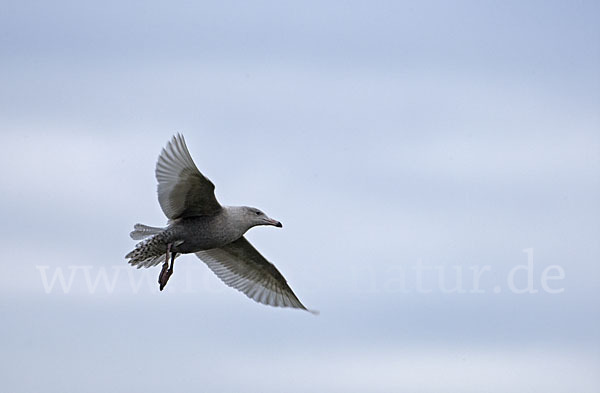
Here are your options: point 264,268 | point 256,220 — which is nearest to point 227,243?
point 256,220

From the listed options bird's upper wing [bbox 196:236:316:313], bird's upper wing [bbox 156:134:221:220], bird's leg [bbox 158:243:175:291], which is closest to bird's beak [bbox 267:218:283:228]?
bird's upper wing [bbox 156:134:221:220]

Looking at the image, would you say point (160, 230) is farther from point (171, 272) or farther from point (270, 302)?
point (270, 302)

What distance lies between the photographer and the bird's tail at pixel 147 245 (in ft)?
78.8

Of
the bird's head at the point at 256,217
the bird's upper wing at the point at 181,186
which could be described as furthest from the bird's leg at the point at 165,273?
the bird's head at the point at 256,217

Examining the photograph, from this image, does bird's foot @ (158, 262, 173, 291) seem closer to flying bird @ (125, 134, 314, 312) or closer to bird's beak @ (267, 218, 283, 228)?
flying bird @ (125, 134, 314, 312)

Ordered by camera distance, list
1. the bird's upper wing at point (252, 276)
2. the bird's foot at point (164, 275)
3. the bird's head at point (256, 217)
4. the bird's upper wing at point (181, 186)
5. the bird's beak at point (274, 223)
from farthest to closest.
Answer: the bird's upper wing at point (252, 276) → the bird's beak at point (274, 223) → the bird's head at point (256, 217) → the bird's foot at point (164, 275) → the bird's upper wing at point (181, 186)

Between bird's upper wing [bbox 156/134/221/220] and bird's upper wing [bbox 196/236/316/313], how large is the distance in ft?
9.98

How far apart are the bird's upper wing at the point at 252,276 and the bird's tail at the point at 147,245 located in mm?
2529

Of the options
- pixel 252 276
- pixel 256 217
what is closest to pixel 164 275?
pixel 256 217

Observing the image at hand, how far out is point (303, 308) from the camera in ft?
89.8

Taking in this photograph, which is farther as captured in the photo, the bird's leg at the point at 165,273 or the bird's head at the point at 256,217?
the bird's head at the point at 256,217

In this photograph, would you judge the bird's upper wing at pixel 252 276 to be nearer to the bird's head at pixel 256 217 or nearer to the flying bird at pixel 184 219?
the flying bird at pixel 184 219

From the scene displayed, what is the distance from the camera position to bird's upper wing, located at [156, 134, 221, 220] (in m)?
23.1

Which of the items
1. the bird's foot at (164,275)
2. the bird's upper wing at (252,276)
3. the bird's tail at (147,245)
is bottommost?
the bird's foot at (164,275)
